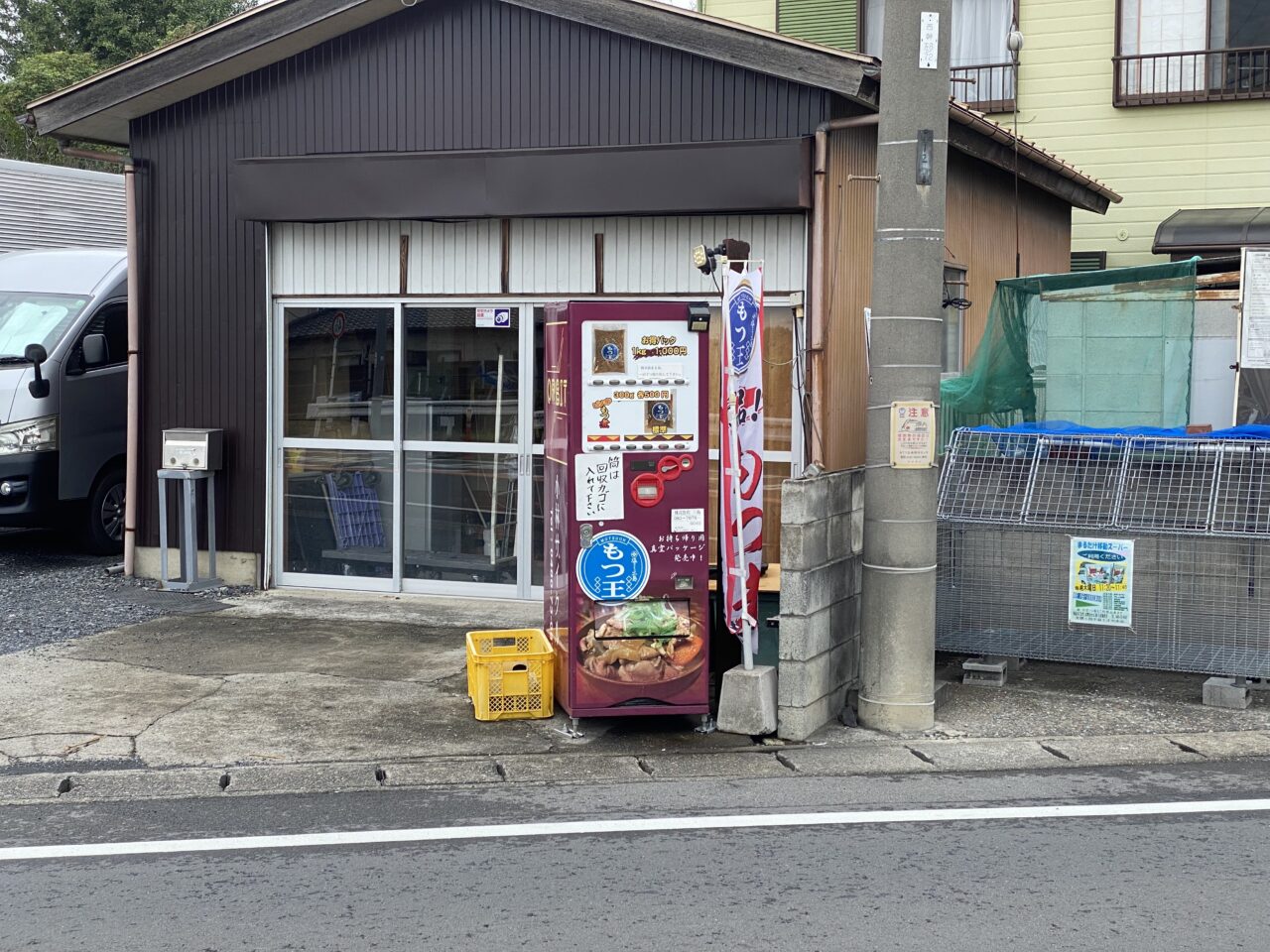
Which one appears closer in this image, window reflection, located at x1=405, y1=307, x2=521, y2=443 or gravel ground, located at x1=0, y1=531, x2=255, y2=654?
gravel ground, located at x1=0, y1=531, x2=255, y2=654

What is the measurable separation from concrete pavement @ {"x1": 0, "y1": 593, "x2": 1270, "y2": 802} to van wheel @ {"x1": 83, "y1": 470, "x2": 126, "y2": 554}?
13.0 ft

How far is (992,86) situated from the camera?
1881 centimetres

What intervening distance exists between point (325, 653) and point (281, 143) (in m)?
4.41

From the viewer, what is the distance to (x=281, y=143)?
1132cm

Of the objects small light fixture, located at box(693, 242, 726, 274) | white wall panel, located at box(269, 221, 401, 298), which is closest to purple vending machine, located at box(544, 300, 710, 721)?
small light fixture, located at box(693, 242, 726, 274)

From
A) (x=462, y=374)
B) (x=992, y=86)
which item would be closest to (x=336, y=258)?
(x=462, y=374)

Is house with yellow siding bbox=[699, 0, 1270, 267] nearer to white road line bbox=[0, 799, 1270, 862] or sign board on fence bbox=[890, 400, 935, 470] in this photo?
sign board on fence bbox=[890, 400, 935, 470]

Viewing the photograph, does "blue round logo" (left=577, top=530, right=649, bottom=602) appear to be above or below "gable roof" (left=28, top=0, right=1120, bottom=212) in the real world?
below

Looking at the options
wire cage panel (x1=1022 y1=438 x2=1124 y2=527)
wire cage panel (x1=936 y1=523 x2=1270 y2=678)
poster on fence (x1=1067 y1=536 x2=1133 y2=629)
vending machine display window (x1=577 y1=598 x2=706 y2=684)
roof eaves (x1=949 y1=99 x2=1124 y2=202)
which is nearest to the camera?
vending machine display window (x1=577 y1=598 x2=706 y2=684)

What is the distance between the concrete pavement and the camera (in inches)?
268

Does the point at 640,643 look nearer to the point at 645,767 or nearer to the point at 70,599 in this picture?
the point at 645,767

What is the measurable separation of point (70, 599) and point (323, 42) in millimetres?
4829

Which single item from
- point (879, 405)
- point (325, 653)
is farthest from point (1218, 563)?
point (325, 653)

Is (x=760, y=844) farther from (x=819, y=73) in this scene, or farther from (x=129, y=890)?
(x=819, y=73)
